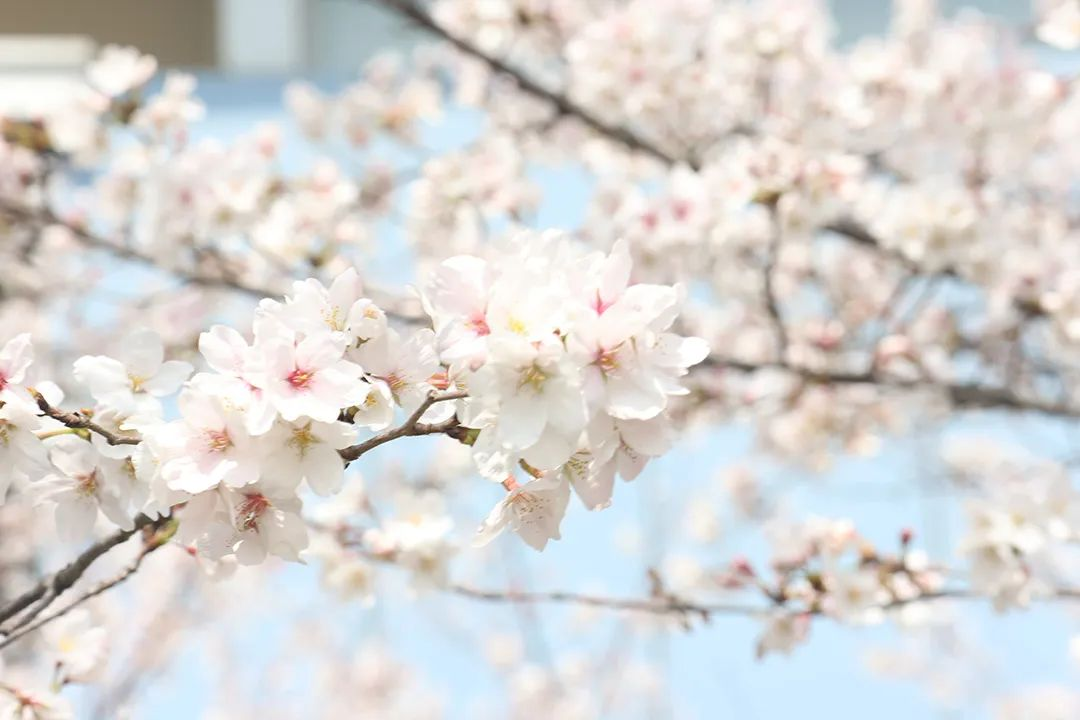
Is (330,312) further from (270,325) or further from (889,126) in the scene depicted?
(889,126)

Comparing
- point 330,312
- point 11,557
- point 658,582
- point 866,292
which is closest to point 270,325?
point 330,312

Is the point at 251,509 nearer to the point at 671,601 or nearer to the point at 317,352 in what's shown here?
the point at 317,352

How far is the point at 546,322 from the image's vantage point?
56cm

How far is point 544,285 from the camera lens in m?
0.57

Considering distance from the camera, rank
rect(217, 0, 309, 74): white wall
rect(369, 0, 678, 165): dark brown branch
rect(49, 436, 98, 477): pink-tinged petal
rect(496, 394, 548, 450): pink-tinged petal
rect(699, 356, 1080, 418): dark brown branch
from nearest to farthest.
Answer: rect(496, 394, 548, 450): pink-tinged petal, rect(49, 436, 98, 477): pink-tinged petal, rect(699, 356, 1080, 418): dark brown branch, rect(369, 0, 678, 165): dark brown branch, rect(217, 0, 309, 74): white wall

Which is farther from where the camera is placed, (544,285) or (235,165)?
(235,165)

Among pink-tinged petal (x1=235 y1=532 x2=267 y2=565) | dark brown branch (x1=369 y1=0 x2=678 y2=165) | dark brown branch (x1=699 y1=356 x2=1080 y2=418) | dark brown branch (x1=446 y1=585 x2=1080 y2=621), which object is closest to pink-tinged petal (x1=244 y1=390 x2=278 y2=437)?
pink-tinged petal (x1=235 y1=532 x2=267 y2=565)

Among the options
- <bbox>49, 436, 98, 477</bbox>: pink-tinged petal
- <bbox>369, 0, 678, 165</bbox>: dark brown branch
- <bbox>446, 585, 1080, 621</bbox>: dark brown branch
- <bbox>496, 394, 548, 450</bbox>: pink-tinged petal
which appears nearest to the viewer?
<bbox>496, 394, 548, 450</bbox>: pink-tinged petal

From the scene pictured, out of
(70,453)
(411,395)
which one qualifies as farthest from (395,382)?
(70,453)

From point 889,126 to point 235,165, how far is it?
1.54 metres

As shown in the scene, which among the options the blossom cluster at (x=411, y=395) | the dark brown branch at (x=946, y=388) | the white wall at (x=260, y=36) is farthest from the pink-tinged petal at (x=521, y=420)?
the white wall at (x=260, y=36)

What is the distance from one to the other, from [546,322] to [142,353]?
1.01 ft

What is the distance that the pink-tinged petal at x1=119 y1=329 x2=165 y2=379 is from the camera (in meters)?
0.67

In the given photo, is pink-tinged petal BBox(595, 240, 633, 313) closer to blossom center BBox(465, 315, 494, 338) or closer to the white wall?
blossom center BBox(465, 315, 494, 338)
